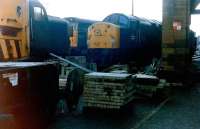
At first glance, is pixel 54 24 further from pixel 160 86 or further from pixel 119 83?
pixel 119 83

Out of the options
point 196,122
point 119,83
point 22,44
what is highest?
point 22,44

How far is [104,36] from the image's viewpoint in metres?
18.7

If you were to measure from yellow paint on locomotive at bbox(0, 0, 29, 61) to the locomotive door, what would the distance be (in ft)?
1.40

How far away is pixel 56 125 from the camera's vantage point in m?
7.89

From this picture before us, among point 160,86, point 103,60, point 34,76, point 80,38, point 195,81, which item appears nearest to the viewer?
point 34,76

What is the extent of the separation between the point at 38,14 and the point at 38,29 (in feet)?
1.64

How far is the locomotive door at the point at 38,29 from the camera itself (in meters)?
12.6

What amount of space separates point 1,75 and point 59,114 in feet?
10.2

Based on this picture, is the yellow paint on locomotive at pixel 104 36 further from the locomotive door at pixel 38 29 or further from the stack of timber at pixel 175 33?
the locomotive door at pixel 38 29

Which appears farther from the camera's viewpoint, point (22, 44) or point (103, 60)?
point (103, 60)

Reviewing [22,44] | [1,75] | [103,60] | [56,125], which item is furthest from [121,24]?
[1,75]

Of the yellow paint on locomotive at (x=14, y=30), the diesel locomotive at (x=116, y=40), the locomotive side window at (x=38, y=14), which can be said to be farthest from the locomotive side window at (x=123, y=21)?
the yellow paint on locomotive at (x=14, y=30)

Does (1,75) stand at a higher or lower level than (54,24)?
lower

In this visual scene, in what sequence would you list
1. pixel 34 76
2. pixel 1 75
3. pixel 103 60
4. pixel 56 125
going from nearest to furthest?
pixel 1 75, pixel 34 76, pixel 56 125, pixel 103 60
